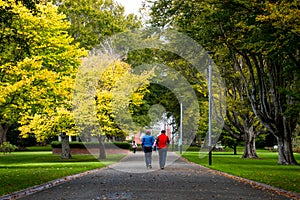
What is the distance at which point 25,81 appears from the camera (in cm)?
2795

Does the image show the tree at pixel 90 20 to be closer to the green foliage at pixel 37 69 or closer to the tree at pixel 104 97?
the tree at pixel 104 97

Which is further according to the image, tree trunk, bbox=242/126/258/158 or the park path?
tree trunk, bbox=242/126/258/158

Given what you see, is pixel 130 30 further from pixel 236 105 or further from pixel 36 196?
pixel 36 196

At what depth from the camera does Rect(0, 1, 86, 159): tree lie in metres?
27.9

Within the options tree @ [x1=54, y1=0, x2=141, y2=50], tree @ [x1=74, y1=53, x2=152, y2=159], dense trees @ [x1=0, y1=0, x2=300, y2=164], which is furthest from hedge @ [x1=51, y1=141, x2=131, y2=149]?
tree @ [x1=74, y1=53, x2=152, y2=159]

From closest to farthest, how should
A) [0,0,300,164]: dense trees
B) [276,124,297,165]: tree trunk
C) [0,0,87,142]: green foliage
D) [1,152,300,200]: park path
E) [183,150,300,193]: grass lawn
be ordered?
[1,152,300,200]: park path → [183,150,300,193]: grass lawn → [0,0,300,164]: dense trees → [0,0,87,142]: green foliage → [276,124,297,165]: tree trunk

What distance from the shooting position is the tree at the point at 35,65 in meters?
27.9

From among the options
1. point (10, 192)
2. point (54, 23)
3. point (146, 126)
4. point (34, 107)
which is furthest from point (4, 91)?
point (146, 126)

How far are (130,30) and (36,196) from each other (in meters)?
42.9

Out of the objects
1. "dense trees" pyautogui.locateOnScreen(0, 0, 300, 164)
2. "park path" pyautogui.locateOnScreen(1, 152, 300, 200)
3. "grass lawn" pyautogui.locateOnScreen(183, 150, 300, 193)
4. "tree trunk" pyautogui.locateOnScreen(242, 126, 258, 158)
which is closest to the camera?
"park path" pyautogui.locateOnScreen(1, 152, 300, 200)

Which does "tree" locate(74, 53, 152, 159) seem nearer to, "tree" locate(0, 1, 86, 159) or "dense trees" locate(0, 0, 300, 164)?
"dense trees" locate(0, 0, 300, 164)

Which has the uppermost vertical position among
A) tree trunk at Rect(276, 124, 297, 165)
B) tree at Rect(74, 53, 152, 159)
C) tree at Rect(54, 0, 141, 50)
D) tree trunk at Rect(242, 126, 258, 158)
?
tree at Rect(54, 0, 141, 50)

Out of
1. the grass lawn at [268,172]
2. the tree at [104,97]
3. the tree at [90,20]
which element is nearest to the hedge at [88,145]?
the tree at [90,20]

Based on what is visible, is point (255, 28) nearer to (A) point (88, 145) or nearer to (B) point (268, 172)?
(B) point (268, 172)
